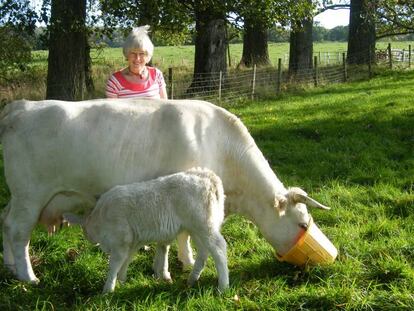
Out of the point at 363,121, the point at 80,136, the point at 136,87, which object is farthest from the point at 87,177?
the point at 363,121

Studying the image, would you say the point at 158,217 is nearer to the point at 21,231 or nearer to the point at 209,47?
the point at 21,231

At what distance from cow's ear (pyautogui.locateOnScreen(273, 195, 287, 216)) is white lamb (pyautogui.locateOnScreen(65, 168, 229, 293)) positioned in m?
0.68

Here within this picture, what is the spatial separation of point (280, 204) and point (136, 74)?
77.2 inches

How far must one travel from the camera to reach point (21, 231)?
449 centimetres

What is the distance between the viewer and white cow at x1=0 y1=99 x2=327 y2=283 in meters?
4.42

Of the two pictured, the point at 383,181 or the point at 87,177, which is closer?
the point at 87,177

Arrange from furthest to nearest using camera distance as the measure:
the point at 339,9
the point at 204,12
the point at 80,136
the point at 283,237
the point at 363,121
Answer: the point at 339,9, the point at 204,12, the point at 363,121, the point at 283,237, the point at 80,136

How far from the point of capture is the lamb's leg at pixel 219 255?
13.7ft

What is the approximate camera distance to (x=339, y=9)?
2722 cm

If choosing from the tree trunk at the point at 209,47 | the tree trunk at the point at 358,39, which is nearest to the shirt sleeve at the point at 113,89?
the tree trunk at the point at 209,47

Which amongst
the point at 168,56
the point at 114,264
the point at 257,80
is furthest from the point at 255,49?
the point at 114,264

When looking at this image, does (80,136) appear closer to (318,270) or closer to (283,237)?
(283,237)

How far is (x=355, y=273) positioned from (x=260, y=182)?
111 centimetres

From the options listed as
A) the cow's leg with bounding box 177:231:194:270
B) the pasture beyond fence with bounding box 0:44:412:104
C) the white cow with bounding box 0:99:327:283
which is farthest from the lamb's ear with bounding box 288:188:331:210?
the pasture beyond fence with bounding box 0:44:412:104
